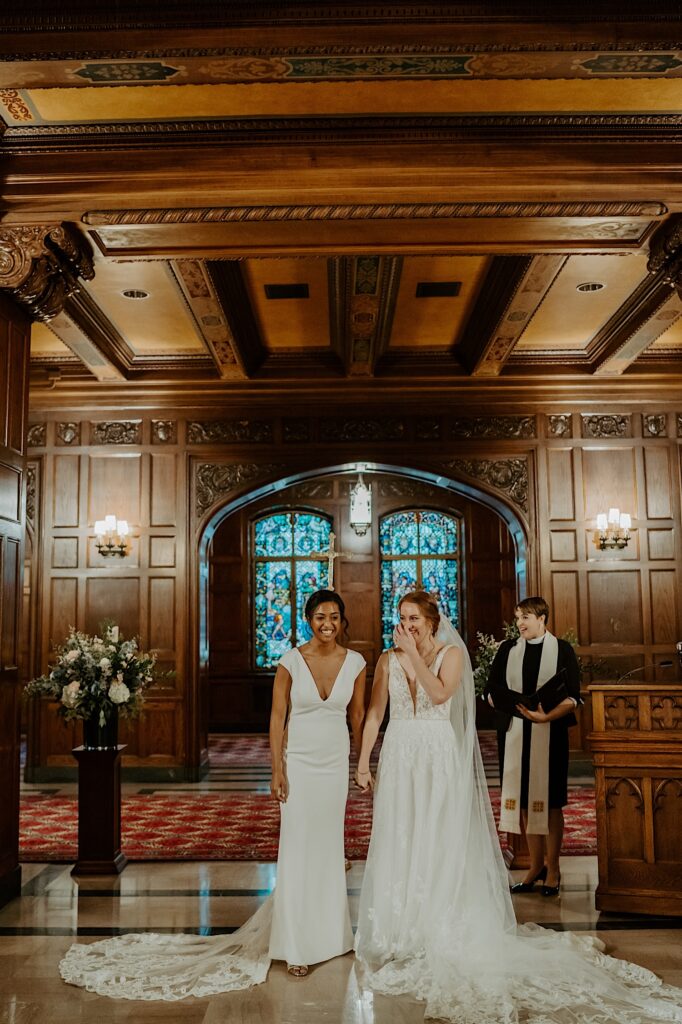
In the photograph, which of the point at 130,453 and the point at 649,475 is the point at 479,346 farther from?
the point at 130,453

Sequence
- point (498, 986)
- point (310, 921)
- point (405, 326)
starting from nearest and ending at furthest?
point (498, 986), point (310, 921), point (405, 326)

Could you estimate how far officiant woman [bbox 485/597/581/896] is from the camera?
5.58 metres

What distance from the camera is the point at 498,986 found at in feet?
12.4

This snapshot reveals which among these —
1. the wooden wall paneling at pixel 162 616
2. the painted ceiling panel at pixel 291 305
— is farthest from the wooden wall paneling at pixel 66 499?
the painted ceiling panel at pixel 291 305

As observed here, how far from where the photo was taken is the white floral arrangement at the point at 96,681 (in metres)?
6.59

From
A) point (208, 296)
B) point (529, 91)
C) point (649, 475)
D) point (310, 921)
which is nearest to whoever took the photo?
point (310, 921)

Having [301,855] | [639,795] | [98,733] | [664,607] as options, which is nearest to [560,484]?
[664,607]

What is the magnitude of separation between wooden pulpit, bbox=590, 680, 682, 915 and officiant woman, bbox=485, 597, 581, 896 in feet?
0.92

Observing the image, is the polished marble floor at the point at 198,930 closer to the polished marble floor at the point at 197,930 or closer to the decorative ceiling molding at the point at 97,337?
the polished marble floor at the point at 197,930

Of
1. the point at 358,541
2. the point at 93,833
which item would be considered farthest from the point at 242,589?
the point at 93,833

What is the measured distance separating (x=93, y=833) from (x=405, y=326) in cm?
551

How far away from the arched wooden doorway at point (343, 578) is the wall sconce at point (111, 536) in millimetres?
5644

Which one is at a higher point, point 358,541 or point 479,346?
point 479,346

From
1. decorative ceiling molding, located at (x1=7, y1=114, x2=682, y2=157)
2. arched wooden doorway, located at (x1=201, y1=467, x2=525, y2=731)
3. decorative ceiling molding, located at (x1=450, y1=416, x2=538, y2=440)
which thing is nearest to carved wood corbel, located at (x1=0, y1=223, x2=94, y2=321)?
decorative ceiling molding, located at (x1=7, y1=114, x2=682, y2=157)
